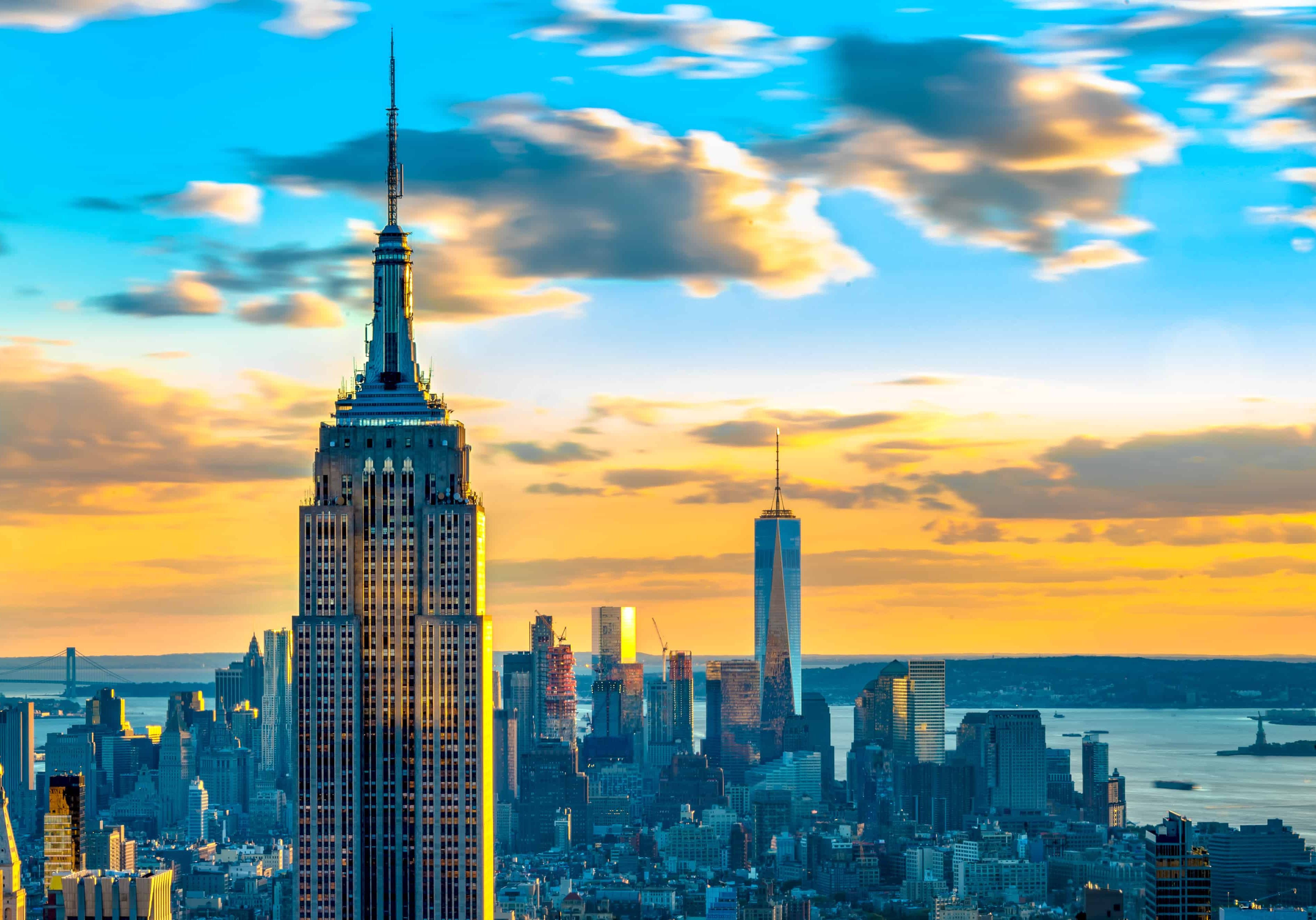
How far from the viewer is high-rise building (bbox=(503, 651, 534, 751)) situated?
140 metres

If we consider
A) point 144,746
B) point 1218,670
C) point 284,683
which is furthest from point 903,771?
point 284,683

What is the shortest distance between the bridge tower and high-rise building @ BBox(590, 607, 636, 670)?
3546 centimetres

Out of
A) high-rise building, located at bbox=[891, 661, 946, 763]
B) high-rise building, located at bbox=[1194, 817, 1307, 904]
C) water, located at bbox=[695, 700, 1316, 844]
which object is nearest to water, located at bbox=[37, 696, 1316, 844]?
water, located at bbox=[695, 700, 1316, 844]

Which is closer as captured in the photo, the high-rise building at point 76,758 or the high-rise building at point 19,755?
the high-rise building at point 19,755

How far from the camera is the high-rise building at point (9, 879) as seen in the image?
223ft

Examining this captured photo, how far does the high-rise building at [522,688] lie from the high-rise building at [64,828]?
1455 inches

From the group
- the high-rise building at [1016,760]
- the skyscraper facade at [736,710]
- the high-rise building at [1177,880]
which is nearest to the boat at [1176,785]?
the high-rise building at [1016,760]

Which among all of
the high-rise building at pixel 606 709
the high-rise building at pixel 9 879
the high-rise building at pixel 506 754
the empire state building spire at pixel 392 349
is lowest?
the high-rise building at pixel 9 879

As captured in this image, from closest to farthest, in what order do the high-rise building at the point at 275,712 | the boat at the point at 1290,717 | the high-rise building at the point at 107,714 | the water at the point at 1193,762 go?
the high-rise building at the point at 275,712, the water at the point at 1193,762, the high-rise building at the point at 107,714, the boat at the point at 1290,717

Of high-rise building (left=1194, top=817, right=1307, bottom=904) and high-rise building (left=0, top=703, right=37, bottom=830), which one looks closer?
high-rise building (left=1194, top=817, right=1307, bottom=904)

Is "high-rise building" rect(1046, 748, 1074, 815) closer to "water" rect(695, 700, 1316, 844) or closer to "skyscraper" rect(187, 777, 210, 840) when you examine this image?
"water" rect(695, 700, 1316, 844)

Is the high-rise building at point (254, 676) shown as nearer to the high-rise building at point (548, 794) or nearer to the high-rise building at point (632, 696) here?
the high-rise building at point (548, 794)

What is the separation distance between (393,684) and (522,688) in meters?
94.8

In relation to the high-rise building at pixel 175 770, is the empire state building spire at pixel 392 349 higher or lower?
higher
